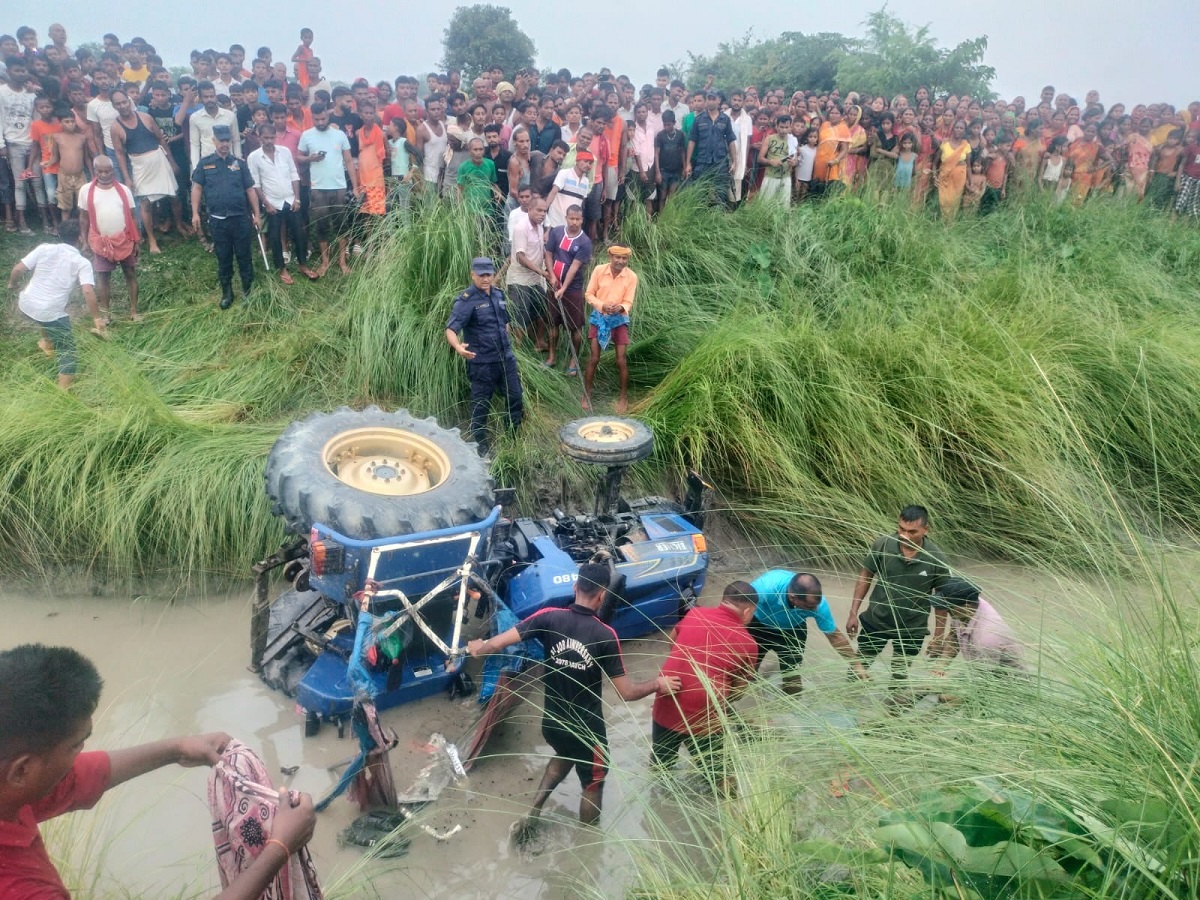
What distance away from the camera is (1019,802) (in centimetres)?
194

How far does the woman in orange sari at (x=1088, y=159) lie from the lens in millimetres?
12680

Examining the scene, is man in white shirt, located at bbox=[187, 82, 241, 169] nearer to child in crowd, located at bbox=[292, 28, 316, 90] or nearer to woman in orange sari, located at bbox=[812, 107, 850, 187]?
child in crowd, located at bbox=[292, 28, 316, 90]

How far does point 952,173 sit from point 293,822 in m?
12.2

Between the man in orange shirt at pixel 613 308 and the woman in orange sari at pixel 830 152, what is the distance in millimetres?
5448

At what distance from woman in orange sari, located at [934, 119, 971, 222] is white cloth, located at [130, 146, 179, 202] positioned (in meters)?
9.88

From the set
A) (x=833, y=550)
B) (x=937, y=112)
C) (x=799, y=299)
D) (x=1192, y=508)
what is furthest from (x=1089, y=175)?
(x=833, y=550)

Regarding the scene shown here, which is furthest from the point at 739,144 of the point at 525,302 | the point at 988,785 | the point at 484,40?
the point at 484,40

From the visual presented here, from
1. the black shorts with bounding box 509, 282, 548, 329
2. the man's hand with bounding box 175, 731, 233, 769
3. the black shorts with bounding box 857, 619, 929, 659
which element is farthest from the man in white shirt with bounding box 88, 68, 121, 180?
the black shorts with bounding box 857, 619, 929, 659

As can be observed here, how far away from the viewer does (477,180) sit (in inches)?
333

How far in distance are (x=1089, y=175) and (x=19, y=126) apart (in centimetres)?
1426

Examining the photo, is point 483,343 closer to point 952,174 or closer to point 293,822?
point 293,822

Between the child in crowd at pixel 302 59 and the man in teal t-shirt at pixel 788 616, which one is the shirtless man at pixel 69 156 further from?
the man in teal t-shirt at pixel 788 616

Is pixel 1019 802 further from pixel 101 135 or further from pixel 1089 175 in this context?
pixel 1089 175

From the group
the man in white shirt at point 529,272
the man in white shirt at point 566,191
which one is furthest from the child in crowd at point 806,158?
the man in white shirt at point 529,272
